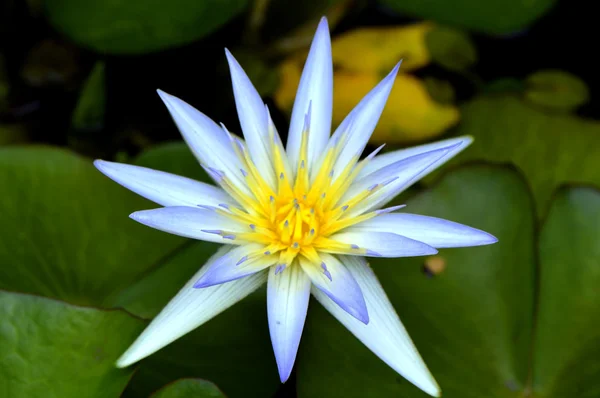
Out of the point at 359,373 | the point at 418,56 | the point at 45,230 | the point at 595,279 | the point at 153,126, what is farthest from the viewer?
the point at 153,126

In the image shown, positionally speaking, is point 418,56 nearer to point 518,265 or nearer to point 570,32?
point 570,32

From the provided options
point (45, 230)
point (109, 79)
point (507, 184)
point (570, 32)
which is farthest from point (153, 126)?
point (570, 32)

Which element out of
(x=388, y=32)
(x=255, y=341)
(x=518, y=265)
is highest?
(x=388, y=32)

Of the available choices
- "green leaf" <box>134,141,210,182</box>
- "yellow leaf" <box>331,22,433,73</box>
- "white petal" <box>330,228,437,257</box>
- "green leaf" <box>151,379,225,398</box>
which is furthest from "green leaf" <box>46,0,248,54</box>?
"green leaf" <box>151,379,225,398</box>

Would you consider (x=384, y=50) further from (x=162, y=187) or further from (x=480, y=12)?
(x=162, y=187)

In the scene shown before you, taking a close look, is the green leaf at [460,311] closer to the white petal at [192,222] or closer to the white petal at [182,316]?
the white petal at [182,316]

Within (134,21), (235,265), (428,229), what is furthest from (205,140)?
(134,21)

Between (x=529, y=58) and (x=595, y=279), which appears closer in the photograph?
(x=595, y=279)
